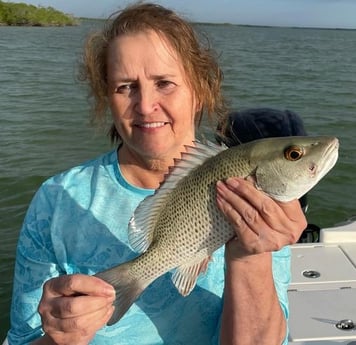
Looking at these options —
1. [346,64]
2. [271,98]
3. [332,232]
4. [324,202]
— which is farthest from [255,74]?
[332,232]

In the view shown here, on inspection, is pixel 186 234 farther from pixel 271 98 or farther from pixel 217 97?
pixel 271 98

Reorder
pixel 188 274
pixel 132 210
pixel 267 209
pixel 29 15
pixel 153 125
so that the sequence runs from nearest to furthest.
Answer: pixel 267 209 < pixel 188 274 < pixel 153 125 < pixel 132 210 < pixel 29 15

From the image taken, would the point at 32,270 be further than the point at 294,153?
Yes

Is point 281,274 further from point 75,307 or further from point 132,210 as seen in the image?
point 75,307

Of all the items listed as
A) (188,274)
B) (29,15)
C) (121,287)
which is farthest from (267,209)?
(29,15)

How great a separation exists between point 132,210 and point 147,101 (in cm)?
43

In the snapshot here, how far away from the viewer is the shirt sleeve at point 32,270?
215 centimetres

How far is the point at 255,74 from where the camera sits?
21984 mm

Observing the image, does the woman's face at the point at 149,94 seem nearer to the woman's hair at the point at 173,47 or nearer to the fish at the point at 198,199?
the woman's hair at the point at 173,47

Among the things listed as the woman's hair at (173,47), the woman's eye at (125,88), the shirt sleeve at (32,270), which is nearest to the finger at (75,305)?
the shirt sleeve at (32,270)

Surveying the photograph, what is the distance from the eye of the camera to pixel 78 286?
1702 millimetres

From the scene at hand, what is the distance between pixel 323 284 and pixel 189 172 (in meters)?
1.90

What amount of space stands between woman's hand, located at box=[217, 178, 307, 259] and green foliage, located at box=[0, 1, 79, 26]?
83786 millimetres

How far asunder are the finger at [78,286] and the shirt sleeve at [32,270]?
38 centimetres
